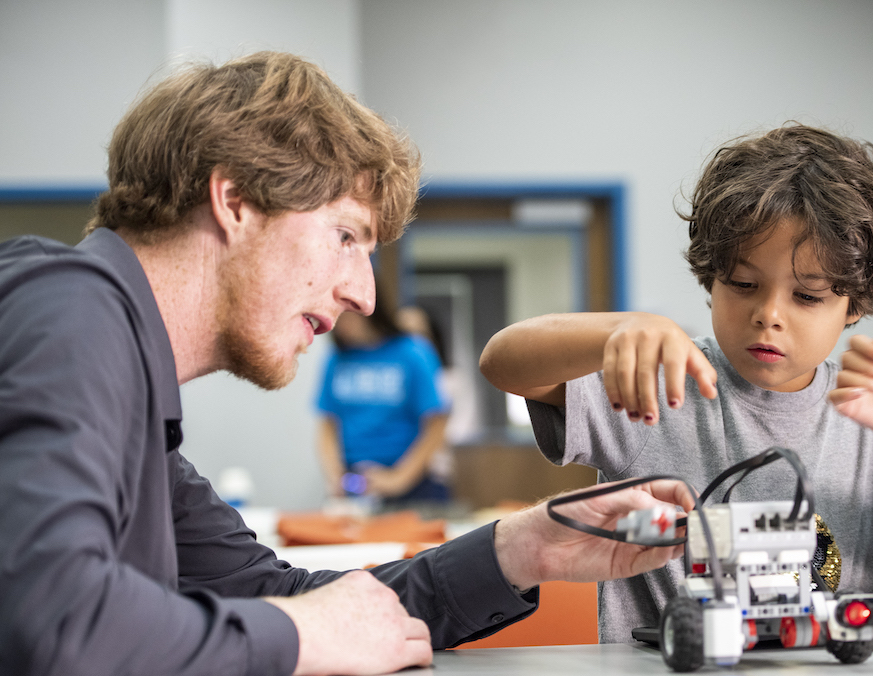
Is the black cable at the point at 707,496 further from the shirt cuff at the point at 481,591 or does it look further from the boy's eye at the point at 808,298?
the boy's eye at the point at 808,298

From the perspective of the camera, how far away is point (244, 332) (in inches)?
36.0

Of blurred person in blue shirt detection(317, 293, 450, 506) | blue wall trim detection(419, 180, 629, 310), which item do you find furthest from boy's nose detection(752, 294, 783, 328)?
blue wall trim detection(419, 180, 629, 310)

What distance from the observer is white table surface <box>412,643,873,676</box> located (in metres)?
0.69

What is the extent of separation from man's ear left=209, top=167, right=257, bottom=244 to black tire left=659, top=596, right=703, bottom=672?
595mm

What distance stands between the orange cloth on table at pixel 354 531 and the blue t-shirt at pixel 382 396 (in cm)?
118

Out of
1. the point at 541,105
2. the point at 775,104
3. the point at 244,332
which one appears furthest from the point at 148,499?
the point at 775,104

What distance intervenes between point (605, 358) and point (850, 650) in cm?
33

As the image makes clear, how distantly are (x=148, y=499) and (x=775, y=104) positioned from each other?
454 cm

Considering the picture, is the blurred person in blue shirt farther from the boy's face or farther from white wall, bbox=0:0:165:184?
the boy's face

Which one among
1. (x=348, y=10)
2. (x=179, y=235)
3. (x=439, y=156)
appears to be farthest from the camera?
(x=439, y=156)

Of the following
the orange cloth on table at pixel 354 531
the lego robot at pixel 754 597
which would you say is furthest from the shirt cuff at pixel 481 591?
the orange cloth on table at pixel 354 531

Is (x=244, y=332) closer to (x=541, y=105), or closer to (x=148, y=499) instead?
(x=148, y=499)

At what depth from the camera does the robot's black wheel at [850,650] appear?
0.69m

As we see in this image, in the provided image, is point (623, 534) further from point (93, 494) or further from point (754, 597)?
point (93, 494)
